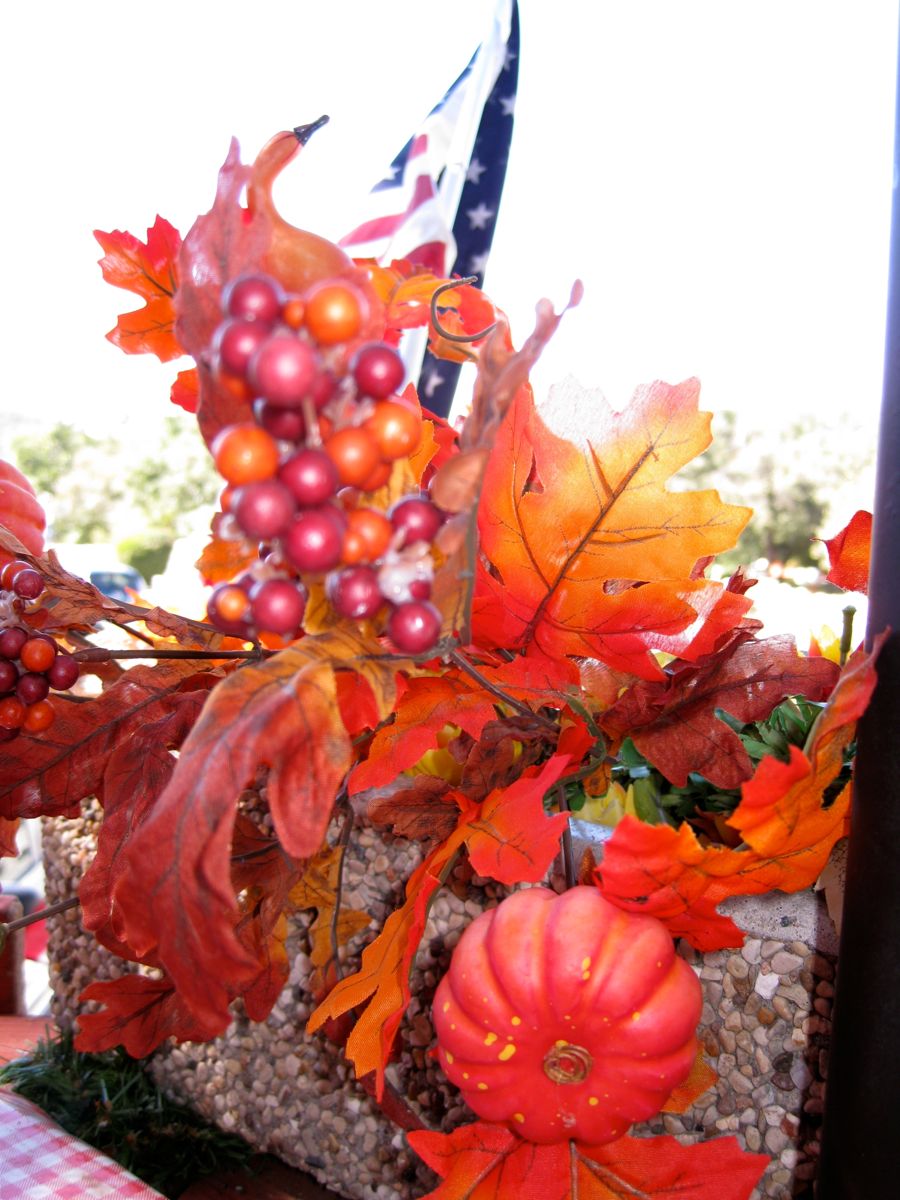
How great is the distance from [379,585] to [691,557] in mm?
152

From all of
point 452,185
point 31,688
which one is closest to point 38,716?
point 31,688

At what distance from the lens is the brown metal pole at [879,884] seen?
0.30 m

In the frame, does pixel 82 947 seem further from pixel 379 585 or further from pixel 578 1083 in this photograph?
pixel 379 585

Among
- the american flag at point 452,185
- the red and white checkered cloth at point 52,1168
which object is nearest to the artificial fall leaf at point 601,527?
the red and white checkered cloth at point 52,1168

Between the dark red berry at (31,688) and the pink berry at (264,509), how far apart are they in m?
0.20

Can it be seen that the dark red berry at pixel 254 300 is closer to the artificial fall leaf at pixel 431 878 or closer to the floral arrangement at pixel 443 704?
the floral arrangement at pixel 443 704

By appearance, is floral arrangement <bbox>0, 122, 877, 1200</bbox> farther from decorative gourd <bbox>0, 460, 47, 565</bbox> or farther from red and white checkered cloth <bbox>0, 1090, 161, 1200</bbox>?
decorative gourd <bbox>0, 460, 47, 565</bbox>

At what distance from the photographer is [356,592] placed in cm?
21

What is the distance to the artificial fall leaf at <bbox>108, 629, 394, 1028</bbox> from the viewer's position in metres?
0.20

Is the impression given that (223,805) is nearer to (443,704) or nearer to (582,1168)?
(443,704)

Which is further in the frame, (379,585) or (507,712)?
(507,712)

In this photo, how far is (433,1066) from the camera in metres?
0.49

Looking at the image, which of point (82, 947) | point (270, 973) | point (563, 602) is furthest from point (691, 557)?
point (82, 947)

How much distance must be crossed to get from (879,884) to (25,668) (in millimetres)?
324
